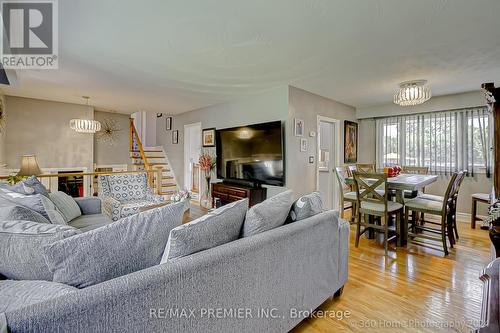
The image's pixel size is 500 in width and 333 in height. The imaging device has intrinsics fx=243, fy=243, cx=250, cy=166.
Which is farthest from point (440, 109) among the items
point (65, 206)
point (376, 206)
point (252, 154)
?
point (65, 206)

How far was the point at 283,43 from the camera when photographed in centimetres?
246

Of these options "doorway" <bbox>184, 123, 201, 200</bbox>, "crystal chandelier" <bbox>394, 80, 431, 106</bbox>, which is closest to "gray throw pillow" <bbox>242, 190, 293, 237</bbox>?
"crystal chandelier" <bbox>394, 80, 431, 106</bbox>

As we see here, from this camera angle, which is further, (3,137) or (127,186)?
(3,137)

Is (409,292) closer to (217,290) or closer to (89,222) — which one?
(217,290)

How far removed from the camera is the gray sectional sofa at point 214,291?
29.5 inches

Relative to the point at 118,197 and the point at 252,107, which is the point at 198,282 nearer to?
the point at 118,197

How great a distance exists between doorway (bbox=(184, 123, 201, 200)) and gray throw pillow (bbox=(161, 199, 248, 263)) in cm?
503

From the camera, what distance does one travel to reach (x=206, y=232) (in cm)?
121

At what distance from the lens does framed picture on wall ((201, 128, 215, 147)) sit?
550 cm

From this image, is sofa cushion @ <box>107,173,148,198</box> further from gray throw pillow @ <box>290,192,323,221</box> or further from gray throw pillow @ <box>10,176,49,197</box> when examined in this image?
gray throw pillow @ <box>290,192,323,221</box>

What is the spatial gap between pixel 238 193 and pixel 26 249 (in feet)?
11.2

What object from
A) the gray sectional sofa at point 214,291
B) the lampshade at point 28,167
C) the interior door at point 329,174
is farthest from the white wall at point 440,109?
the lampshade at point 28,167

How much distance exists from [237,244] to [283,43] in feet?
6.84

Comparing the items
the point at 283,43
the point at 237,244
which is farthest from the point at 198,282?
the point at 283,43
